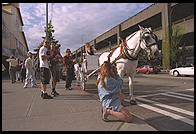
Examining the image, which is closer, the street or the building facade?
the street

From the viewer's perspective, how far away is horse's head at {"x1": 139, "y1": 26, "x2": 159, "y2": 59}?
5.09 m

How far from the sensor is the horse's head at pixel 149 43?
5090 mm

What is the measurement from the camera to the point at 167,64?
30.2 m

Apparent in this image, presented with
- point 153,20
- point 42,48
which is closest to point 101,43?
point 153,20

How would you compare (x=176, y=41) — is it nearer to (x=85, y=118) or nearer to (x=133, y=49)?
(x=133, y=49)

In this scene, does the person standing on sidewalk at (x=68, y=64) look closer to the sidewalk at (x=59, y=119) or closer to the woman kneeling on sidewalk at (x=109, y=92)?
the sidewalk at (x=59, y=119)

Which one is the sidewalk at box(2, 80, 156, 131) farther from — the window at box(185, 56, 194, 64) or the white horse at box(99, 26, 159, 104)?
the window at box(185, 56, 194, 64)

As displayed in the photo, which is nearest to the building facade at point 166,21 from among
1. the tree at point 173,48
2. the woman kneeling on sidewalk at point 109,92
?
the tree at point 173,48

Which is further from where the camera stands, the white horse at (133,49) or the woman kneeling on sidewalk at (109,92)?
the white horse at (133,49)

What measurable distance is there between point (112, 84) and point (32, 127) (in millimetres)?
1897

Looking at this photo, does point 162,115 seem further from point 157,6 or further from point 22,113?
point 157,6

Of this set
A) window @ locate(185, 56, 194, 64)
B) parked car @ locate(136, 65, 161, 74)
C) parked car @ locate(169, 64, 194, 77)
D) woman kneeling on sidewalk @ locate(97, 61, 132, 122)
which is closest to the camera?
woman kneeling on sidewalk @ locate(97, 61, 132, 122)

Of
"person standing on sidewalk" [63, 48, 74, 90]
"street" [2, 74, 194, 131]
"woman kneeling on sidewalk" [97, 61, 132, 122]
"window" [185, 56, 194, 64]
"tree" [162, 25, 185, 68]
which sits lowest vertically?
"street" [2, 74, 194, 131]

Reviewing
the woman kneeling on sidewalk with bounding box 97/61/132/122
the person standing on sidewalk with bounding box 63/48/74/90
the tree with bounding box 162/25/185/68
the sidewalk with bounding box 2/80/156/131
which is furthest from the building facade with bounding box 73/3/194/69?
the woman kneeling on sidewalk with bounding box 97/61/132/122
